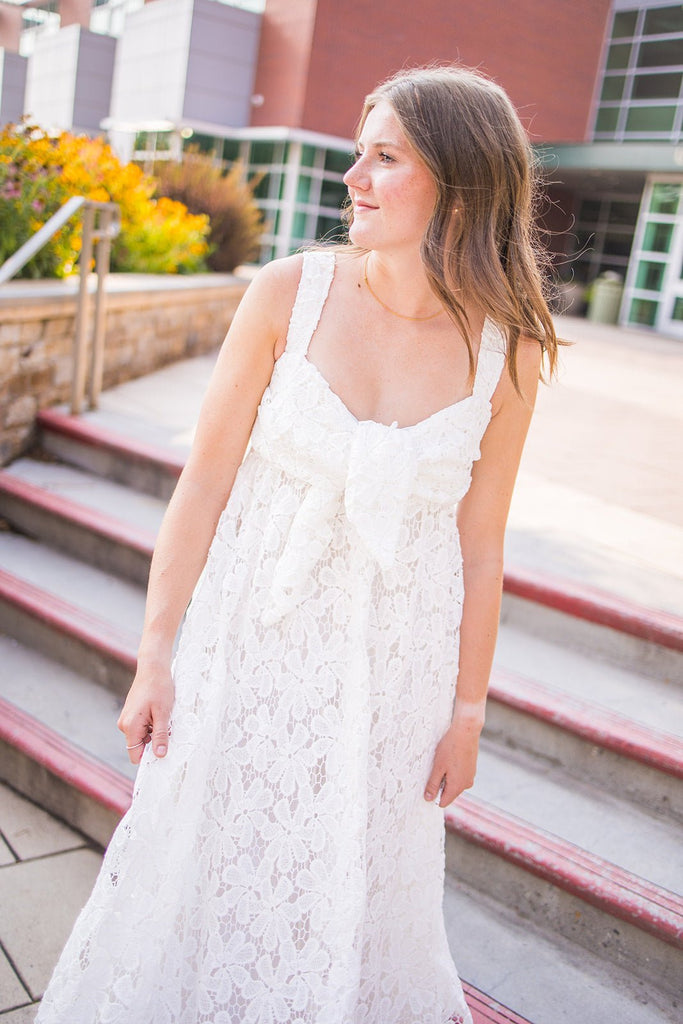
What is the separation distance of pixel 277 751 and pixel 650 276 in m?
19.8

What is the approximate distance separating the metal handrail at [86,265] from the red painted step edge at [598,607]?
2.63 meters

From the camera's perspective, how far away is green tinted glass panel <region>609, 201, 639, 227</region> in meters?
22.2

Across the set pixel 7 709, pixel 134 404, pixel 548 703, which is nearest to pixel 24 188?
pixel 134 404

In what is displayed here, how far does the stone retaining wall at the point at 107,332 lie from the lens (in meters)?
4.41

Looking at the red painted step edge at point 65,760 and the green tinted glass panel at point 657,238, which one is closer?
the red painted step edge at point 65,760

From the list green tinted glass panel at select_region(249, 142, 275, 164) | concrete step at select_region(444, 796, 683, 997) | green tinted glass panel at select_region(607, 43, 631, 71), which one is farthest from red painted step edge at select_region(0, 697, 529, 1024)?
green tinted glass panel at select_region(607, 43, 631, 71)

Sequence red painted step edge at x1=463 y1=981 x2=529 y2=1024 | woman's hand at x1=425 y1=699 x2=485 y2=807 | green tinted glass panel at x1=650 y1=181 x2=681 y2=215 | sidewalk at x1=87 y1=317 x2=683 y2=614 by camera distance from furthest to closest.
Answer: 1. green tinted glass panel at x1=650 y1=181 x2=681 y2=215
2. sidewalk at x1=87 y1=317 x2=683 y2=614
3. red painted step edge at x1=463 y1=981 x2=529 y2=1024
4. woman's hand at x1=425 y1=699 x2=485 y2=807

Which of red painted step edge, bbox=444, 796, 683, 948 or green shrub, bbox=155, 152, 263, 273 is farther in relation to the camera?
green shrub, bbox=155, 152, 263, 273

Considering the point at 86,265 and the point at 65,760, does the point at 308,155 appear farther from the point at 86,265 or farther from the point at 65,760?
the point at 65,760

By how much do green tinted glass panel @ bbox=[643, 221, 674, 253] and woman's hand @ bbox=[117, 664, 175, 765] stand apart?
19.6 metres

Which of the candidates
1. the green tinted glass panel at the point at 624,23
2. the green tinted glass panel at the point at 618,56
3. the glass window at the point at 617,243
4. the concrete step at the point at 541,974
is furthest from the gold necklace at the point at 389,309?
the glass window at the point at 617,243

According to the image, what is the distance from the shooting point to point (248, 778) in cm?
156

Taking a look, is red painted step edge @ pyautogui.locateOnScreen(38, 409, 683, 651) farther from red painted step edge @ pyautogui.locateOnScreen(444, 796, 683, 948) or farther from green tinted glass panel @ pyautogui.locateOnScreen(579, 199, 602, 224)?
green tinted glass panel @ pyautogui.locateOnScreen(579, 199, 602, 224)

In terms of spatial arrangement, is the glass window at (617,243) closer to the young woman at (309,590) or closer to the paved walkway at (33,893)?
the paved walkway at (33,893)
